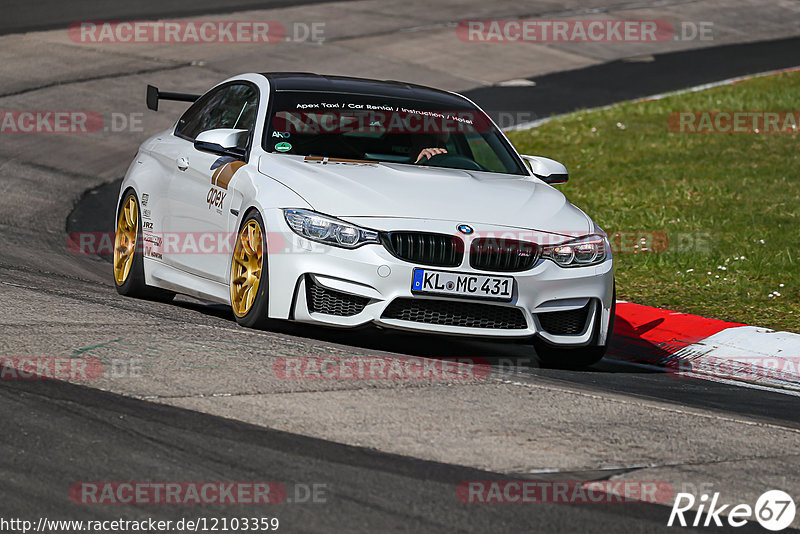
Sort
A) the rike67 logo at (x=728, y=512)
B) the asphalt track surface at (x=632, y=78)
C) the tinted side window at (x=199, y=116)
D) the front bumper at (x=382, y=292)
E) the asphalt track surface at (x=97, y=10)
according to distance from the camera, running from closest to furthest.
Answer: the rike67 logo at (x=728, y=512)
the front bumper at (x=382, y=292)
the tinted side window at (x=199, y=116)
the asphalt track surface at (x=632, y=78)
the asphalt track surface at (x=97, y=10)

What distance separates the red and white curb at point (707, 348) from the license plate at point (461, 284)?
71.1 inches

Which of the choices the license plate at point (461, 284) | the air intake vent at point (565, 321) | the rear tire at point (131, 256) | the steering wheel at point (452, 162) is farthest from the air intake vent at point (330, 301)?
the rear tire at point (131, 256)

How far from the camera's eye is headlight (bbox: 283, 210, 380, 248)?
7.32 metres

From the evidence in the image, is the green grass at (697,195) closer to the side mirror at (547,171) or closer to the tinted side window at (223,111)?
the side mirror at (547,171)

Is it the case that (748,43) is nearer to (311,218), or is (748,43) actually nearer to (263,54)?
(263,54)

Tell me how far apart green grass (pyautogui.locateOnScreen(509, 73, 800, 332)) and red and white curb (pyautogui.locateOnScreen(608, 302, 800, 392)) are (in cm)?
51

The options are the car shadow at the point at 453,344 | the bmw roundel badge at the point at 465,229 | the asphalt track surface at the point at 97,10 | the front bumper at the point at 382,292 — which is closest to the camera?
the front bumper at the point at 382,292

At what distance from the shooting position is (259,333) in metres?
7.46

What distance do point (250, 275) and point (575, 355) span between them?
2.00 metres

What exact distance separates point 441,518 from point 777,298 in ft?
21.0

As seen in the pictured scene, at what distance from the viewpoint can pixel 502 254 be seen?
7488 mm

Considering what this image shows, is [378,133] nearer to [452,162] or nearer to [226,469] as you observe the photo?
[452,162]

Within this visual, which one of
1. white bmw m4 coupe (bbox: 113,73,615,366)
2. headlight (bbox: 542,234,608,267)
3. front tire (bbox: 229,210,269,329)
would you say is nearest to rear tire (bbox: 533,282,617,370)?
white bmw m4 coupe (bbox: 113,73,615,366)

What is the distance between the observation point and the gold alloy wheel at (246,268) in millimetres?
7672
